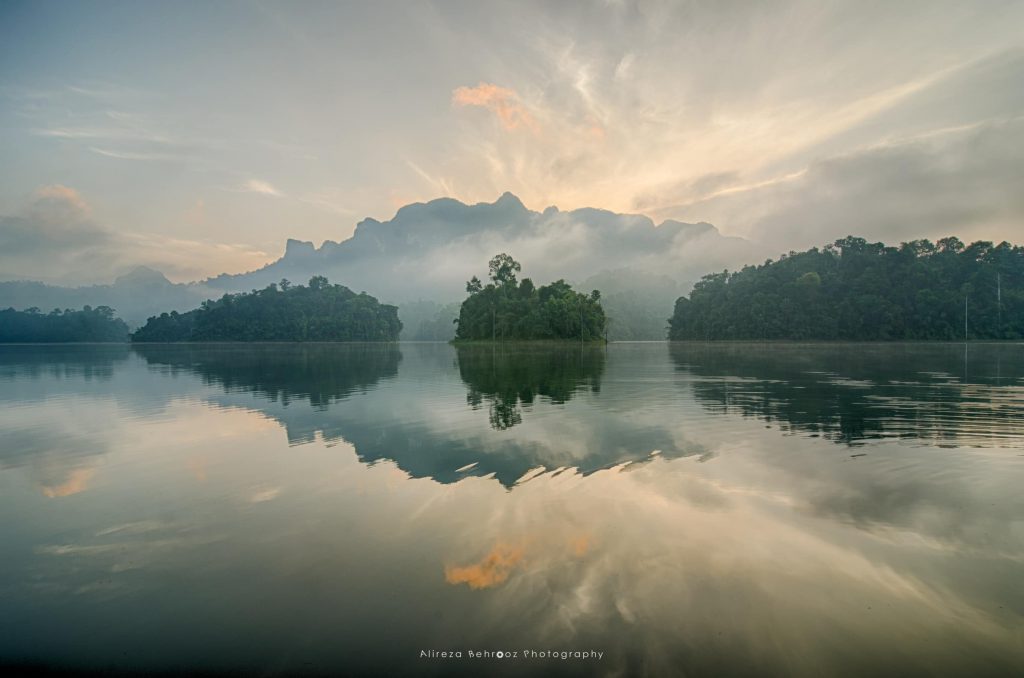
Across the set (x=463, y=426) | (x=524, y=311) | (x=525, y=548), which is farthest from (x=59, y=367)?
(x=524, y=311)

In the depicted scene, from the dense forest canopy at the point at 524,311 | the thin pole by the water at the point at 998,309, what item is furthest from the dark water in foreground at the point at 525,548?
the thin pole by the water at the point at 998,309

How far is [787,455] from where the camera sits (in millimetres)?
14414

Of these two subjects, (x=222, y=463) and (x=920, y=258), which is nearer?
(x=222, y=463)

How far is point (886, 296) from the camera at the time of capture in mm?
159000

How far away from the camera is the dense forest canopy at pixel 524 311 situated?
483 ft

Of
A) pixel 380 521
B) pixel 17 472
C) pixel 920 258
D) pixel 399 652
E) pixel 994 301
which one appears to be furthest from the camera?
pixel 920 258

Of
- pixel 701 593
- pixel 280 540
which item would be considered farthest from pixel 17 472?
pixel 701 593

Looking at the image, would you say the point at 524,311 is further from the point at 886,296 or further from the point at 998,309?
the point at 998,309

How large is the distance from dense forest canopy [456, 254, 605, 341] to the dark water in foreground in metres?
128

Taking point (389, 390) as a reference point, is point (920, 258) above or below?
above

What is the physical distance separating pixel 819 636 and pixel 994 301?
200 metres

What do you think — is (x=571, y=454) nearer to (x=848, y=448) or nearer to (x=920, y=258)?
(x=848, y=448)

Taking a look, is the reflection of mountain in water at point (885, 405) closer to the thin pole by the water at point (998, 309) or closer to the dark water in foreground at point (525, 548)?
the dark water in foreground at point (525, 548)

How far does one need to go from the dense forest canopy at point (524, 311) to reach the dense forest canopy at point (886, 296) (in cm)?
6844
